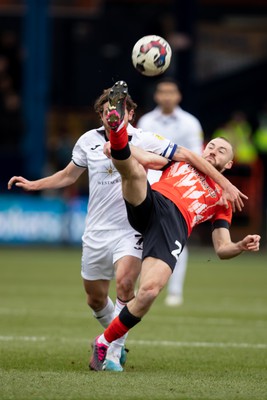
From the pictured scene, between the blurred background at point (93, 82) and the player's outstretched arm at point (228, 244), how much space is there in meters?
14.6

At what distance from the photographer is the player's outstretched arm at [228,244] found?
8784 mm

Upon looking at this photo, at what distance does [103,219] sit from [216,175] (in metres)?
1.16

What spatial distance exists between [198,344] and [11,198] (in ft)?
45.4

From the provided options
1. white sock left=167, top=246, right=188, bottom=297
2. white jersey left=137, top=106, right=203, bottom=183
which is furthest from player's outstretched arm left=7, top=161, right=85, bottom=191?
white sock left=167, top=246, right=188, bottom=297

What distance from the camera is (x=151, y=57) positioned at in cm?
938

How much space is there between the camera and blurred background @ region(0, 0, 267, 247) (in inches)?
1023

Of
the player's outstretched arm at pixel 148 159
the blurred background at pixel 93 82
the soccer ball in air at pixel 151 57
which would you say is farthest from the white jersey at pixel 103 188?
the blurred background at pixel 93 82

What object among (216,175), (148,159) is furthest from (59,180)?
(216,175)

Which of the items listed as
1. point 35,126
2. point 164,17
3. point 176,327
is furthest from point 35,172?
point 176,327

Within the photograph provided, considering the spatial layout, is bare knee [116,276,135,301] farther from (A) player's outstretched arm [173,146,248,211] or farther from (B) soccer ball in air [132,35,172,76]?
(B) soccer ball in air [132,35,172,76]

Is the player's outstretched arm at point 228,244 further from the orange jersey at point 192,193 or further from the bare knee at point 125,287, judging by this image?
the bare knee at point 125,287

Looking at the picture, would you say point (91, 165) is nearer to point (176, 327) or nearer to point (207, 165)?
point (207, 165)

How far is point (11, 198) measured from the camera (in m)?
24.5

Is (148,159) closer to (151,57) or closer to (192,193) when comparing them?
(192,193)
